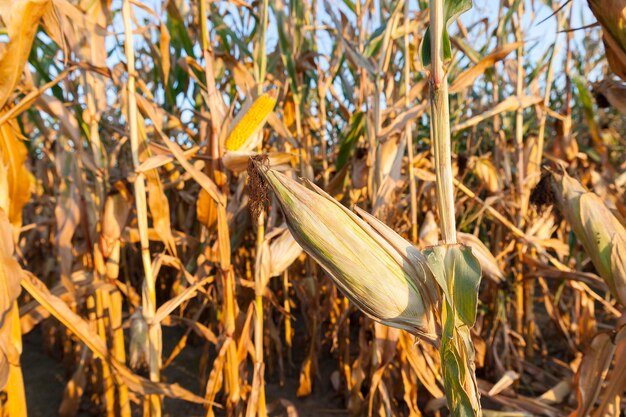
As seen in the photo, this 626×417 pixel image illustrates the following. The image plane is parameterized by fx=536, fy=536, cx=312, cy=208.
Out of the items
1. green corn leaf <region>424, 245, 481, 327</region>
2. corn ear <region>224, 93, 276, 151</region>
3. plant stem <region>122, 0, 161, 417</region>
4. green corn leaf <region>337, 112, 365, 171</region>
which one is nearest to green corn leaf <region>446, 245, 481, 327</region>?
green corn leaf <region>424, 245, 481, 327</region>

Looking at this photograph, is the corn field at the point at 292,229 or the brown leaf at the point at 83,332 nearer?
the corn field at the point at 292,229

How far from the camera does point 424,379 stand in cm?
162

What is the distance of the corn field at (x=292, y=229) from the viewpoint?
680mm

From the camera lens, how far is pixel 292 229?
70 centimetres

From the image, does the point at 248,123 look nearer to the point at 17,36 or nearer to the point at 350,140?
the point at 17,36

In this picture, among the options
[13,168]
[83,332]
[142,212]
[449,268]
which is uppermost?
[13,168]

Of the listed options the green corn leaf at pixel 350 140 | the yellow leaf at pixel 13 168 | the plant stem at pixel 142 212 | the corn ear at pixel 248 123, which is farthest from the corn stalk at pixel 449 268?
the green corn leaf at pixel 350 140

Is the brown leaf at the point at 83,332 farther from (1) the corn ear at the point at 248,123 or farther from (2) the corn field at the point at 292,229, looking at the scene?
(1) the corn ear at the point at 248,123

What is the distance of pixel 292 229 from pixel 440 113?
234 mm

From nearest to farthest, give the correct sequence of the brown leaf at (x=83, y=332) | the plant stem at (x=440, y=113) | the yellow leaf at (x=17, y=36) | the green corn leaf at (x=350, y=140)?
the plant stem at (x=440, y=113) → the yellow leaf at (x=17, y=36) → the brown leaf at (x=83, y=332) → the green corn leaf at (x=350, y=140)

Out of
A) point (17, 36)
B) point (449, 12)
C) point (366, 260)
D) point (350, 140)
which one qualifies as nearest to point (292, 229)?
point (366, 260)

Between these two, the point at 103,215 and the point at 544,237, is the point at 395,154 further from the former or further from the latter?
the point at 103,215

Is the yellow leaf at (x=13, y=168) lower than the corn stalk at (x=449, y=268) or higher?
higher

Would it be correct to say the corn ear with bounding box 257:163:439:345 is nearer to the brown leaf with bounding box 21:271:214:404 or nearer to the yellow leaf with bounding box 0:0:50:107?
the yellow leaf with bounding box 0:0:50:107
